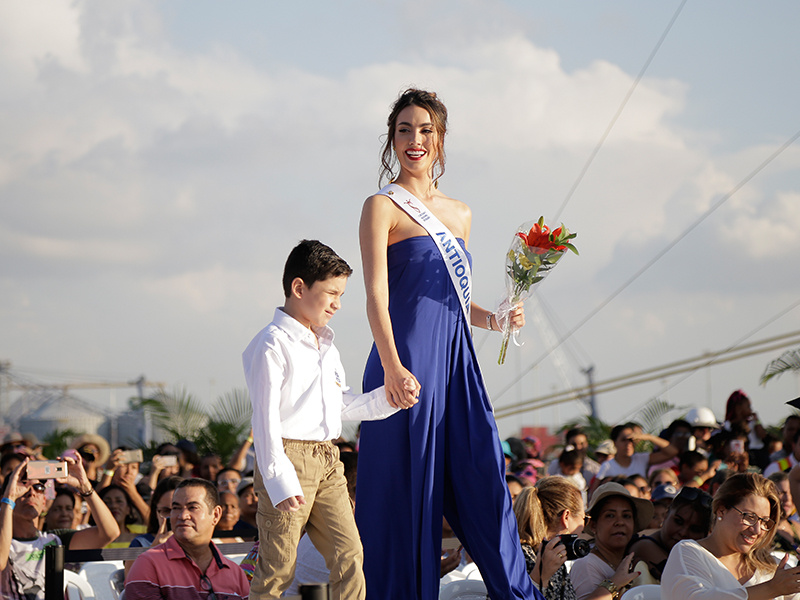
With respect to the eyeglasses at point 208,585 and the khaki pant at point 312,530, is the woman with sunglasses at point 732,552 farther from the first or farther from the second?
the eyeglasses at point 208,585

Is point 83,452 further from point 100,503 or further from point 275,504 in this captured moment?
point 275,504

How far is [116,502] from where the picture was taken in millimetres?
6180

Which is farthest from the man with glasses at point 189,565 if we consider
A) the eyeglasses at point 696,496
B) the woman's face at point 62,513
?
the eyeglasses at point 696,496

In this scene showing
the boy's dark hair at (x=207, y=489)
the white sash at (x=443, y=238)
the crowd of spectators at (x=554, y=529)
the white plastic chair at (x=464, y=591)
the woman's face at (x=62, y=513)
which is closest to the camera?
the white sash at (x=443, y=238)

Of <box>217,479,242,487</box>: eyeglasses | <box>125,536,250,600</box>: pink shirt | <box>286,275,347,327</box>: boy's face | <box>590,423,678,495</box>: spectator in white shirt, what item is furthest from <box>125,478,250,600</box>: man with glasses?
<box>590,423,678,495</box>: spectator in white shirt

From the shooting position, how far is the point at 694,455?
24.4 feet

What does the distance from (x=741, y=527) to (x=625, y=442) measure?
15.6 ft

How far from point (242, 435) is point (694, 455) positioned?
7444 millimetres

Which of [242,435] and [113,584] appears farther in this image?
[242,435]

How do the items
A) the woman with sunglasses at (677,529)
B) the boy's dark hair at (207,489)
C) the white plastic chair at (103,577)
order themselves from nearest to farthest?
the boy's dark hair at (207,489) → the white plastic chair at (103,577) → the woman with sunglasses at (677,529)

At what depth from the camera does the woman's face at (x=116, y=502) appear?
20.2ft

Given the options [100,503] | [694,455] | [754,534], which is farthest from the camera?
[694,455]

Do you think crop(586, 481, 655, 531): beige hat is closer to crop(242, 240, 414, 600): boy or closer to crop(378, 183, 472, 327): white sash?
crop(378, 183, 472, 327): white sash

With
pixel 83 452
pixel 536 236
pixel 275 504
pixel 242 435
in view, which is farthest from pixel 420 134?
pixel 242 435
